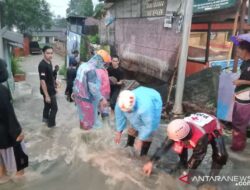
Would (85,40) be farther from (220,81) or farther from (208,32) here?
(220,81)

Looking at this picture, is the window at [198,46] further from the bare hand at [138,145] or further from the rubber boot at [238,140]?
the bare hand at [138,145]

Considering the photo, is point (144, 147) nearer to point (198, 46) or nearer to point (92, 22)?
point (198, 46)

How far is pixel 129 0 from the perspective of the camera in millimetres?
12391

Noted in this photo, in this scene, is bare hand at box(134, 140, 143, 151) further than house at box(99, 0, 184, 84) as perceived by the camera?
No

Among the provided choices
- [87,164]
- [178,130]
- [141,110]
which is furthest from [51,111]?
[178,130]

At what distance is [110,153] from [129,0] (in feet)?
29.0

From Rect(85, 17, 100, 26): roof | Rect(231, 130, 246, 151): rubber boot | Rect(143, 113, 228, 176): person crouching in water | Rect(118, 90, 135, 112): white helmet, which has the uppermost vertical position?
Rect(85, 17, 100, 26): roof

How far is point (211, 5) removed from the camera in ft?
25.7

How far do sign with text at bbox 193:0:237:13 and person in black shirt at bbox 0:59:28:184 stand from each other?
18.5 feet

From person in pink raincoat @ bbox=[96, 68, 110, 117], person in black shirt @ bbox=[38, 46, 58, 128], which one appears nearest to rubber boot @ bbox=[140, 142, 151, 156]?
person in pink raincoat @ bbox=[96, 68, 110, 117]

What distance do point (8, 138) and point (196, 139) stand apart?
93.0 inches

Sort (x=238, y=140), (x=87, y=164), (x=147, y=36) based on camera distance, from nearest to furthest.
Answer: (x=87, y=164) → (x=238, y=140) → (x=147, y=36)

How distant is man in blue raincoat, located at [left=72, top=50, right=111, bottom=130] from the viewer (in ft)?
16.7

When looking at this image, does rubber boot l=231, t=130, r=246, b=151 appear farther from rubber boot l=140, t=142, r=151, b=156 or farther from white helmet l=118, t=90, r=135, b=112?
white helmet l=118, t=90, r=135, b=112
